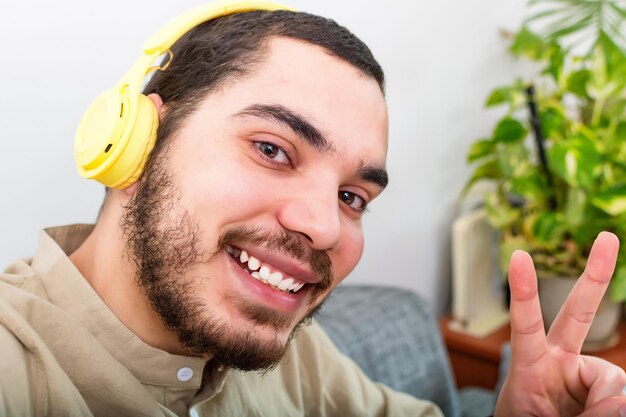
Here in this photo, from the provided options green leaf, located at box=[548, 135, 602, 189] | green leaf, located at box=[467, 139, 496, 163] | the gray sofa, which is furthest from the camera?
green leaf, located at box=[467, 139, 496, 163]

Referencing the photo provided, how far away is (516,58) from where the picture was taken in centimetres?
219

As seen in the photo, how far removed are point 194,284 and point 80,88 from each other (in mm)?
460

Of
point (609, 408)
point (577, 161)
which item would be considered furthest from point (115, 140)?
point (577, 161)

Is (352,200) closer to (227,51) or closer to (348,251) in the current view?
(348,251)

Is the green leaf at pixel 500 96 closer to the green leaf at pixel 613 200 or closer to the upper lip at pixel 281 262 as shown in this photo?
the green leaf at pixel 613 200

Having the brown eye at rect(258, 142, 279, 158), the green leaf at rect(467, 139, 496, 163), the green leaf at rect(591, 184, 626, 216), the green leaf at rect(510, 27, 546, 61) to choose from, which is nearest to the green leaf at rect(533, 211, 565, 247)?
the green leaf at rect(591, 184, 626, 216)

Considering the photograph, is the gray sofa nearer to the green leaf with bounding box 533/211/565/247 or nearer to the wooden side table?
the wooden side table

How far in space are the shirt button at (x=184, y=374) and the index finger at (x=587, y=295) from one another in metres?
0.48

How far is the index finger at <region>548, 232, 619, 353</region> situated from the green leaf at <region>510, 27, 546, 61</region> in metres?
1.12

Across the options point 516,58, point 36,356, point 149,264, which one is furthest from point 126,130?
point 516,58

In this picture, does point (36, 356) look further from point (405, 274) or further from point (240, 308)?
point (405, 274)

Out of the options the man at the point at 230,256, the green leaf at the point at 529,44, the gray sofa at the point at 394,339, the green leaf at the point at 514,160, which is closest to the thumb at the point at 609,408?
the man at the point at 230,256

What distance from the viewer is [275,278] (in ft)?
2.65

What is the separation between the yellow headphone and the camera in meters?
0.80
